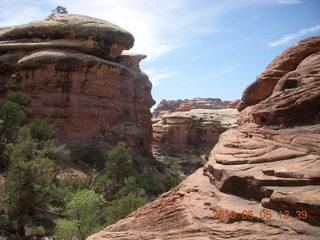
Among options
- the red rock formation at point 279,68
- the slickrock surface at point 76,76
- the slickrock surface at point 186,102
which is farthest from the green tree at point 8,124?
the slickrock surface at point 186,102

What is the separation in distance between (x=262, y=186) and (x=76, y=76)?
33.0 metres

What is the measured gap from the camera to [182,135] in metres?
63.5

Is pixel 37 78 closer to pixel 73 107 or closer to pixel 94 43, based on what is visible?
pixel 73 107


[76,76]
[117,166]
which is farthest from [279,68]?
[76,76]

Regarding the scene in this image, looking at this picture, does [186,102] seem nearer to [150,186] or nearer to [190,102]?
[190,102]

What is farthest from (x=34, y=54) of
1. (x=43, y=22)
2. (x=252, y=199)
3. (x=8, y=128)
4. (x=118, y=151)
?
(x=252, y=199)

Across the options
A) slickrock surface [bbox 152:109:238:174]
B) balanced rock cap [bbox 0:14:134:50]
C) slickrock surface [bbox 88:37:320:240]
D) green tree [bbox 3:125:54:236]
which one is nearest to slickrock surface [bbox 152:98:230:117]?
slickrock surface [bbox 152:109:238:174]

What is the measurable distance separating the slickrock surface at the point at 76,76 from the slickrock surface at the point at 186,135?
766 inches

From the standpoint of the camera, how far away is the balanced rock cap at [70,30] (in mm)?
38312

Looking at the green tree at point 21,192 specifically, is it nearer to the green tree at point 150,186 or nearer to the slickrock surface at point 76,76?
the green tree at point 150,186

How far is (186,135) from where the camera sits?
64062 mm

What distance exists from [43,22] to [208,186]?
38139mm

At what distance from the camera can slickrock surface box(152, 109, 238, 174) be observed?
60.9m

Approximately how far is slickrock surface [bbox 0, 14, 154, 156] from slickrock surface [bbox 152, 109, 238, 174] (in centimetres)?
1945
